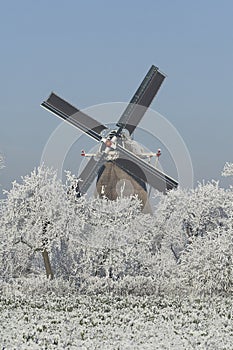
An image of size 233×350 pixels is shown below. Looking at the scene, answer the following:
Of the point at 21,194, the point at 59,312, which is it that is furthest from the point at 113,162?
the point at 59,312

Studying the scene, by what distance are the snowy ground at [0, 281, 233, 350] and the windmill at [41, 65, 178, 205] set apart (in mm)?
14682

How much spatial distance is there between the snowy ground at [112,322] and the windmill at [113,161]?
48.2 feet

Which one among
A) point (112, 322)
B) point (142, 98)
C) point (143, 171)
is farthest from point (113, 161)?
point (112, 322)

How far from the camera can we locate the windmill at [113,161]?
112ft

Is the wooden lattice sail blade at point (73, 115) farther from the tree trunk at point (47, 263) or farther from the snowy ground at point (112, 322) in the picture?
the snowy ground at point (112, 322)

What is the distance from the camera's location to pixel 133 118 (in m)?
37.4

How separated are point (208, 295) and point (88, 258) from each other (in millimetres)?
4287

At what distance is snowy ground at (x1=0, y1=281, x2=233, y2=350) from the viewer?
35.4ft

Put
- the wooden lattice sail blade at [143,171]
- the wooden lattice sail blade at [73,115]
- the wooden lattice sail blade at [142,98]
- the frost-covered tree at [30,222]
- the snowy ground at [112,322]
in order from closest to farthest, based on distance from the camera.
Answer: the snowy ground at [112,322], the frost-covered tree at [30,222], the wooden lattice sail blade at [143,171], the wooden lattice sail blade at [73,115], the wooden lattice sail blade at [142,98]

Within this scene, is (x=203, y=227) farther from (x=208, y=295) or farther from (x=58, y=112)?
(x=58, y=112)

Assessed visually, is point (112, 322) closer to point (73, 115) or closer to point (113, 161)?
point (113, 161)

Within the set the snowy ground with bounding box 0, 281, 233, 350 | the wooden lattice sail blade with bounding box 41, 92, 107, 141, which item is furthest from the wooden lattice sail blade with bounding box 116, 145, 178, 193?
the snowy ground with bounding box 0, 281, 233, 350

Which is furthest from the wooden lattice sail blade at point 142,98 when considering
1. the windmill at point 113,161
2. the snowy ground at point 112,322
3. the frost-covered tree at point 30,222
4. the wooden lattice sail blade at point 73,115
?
the snowy ground at point 112,322

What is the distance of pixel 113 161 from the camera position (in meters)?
34.8
